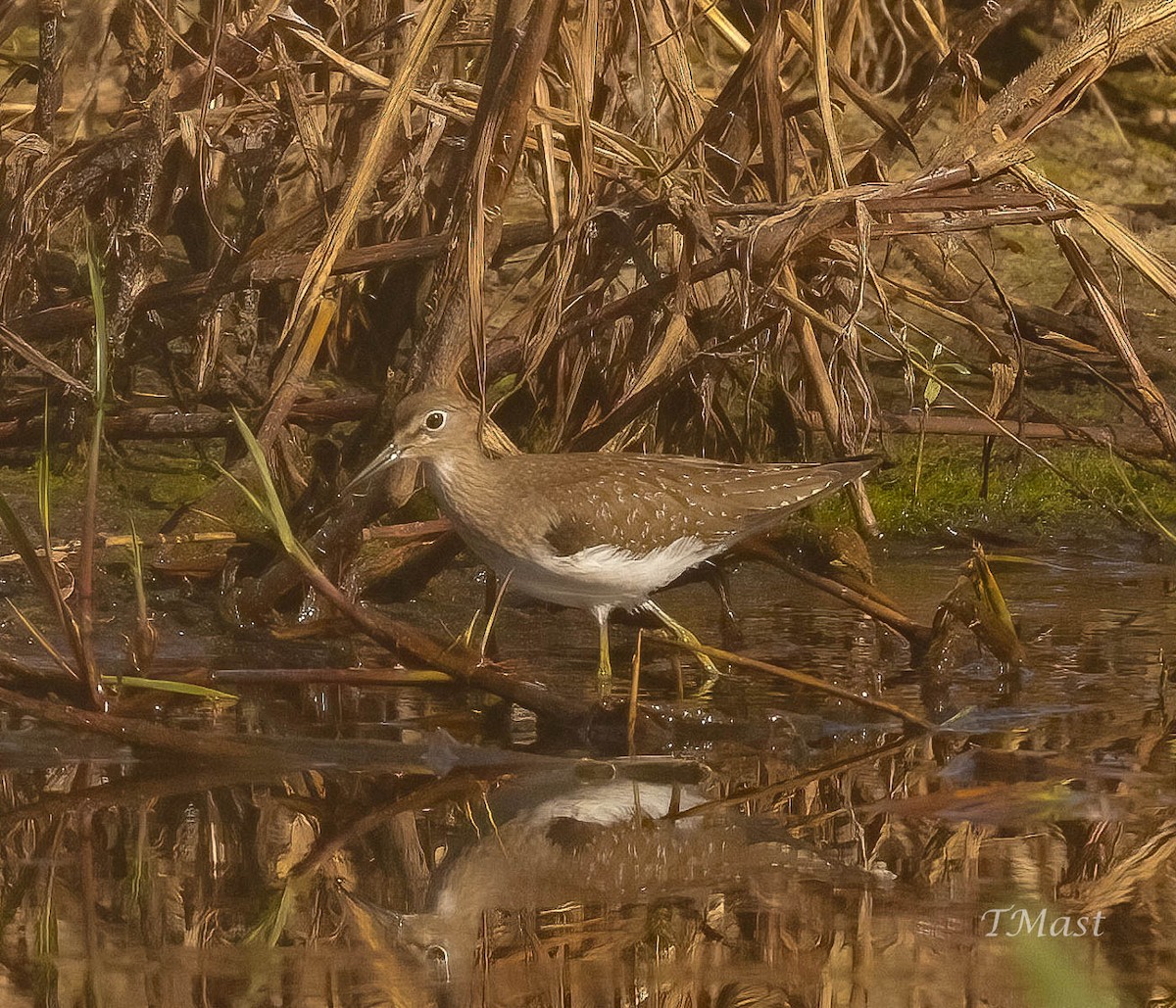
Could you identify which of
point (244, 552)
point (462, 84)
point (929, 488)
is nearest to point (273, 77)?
point (462, 84)

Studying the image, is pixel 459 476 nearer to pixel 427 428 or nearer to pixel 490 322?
pixel 427 428

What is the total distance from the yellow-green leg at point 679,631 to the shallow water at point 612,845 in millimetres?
53

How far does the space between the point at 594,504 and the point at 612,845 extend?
4.63ft

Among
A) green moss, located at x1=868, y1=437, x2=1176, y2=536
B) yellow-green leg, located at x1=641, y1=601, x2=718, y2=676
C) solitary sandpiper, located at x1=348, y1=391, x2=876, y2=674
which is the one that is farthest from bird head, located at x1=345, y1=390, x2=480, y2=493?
green moss, located at x1=868, y1=437, x2=1176, y2=536

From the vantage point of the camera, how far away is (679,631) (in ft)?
15.0

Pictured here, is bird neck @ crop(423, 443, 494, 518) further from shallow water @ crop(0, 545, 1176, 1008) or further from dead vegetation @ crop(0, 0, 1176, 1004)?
shallow water @ crop(0, 545, 1176, 1008)

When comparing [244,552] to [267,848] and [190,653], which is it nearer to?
[190,653]

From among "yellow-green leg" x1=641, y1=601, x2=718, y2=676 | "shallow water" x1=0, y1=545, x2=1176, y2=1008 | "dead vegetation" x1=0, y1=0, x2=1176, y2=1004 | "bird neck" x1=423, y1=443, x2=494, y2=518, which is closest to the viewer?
"shallow water" x1=0, y1=545, x2=1176, y2=1008

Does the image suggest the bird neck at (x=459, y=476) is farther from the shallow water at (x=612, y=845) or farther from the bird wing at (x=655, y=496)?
the shallow water at (x=612, y=845)

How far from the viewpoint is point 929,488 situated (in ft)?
19.0

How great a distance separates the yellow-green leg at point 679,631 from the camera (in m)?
4.37

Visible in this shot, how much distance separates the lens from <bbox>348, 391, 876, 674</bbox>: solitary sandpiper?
451cm

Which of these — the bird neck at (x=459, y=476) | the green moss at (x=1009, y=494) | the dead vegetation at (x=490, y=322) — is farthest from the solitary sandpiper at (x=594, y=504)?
the green moss at (x=1009, y=494)

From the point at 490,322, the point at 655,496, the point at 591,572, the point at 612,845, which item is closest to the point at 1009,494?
the point at 655,496
